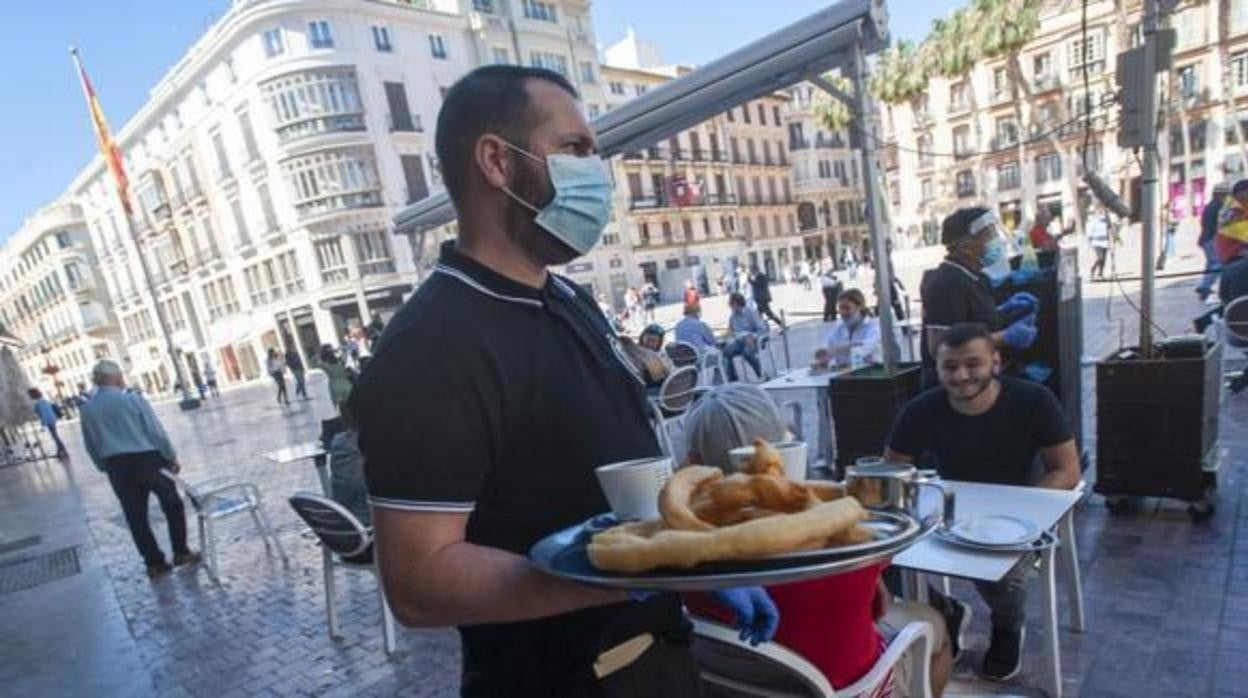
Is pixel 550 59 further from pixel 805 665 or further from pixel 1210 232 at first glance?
pixel 805 665

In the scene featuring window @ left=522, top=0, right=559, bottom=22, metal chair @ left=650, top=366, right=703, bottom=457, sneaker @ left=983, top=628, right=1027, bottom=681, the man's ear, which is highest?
window @ left=522, top=0, right=559, bottom=22

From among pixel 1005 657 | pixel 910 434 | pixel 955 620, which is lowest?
pixel 1005 657

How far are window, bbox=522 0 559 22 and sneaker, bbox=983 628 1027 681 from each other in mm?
41058

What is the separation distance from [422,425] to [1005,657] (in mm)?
2904

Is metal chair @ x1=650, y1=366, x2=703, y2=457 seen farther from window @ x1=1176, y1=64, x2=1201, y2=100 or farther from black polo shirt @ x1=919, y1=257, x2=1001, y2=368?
window @ x1=1176, y1=64, x2=1201, y2=100

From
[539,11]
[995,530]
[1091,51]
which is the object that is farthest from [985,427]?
[1091,51]

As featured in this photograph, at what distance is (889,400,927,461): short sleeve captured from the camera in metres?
3.19

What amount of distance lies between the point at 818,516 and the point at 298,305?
35.0 metres

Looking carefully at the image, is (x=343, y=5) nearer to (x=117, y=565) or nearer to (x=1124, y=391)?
(x=117, y=565)

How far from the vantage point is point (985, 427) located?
9.97 ft

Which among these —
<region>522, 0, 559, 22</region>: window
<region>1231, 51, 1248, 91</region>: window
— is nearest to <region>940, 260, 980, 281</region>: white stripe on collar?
<region>522, 0, 559, 22</region>: window

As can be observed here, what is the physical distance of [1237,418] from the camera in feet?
17.5

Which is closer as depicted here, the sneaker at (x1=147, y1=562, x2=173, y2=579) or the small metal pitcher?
the small metal pitcher

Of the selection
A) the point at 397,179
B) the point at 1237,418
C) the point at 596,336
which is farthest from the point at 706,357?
the point at 397,179
